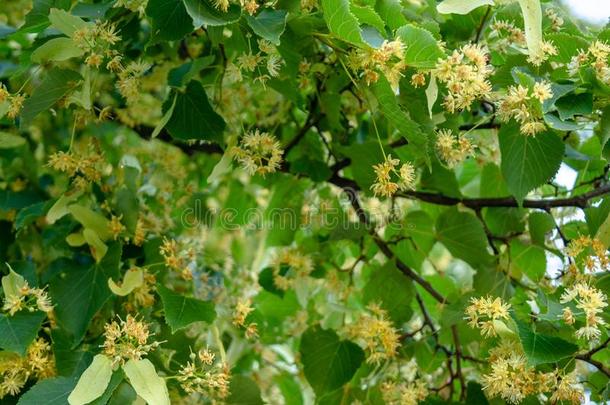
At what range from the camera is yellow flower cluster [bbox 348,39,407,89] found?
35.2 inches

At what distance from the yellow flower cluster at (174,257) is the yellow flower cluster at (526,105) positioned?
48 centimetres

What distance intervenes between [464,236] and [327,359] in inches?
11.0

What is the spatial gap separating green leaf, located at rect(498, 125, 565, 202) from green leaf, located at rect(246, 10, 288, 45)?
12.4 inches

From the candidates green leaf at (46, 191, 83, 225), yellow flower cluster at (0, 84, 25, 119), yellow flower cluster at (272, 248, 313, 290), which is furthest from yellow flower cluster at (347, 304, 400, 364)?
yellow flower cluster at (0, 84, 25, 119)

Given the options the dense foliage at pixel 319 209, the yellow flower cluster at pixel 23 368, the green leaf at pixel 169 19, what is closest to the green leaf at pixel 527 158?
the dense foliage at pixel 319 209

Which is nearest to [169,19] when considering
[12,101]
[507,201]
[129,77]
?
[129,77]

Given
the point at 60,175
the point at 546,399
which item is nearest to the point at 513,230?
the point at 546,399

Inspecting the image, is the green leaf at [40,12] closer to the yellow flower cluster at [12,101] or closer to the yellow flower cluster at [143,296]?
the yellow flower cluster at [12,101]

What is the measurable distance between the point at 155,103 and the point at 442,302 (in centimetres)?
80

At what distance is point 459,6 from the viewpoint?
0.93 m

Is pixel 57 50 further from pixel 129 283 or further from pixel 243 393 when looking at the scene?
pixel 243 393

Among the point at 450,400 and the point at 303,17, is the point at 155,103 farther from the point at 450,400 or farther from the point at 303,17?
the point at 450,400

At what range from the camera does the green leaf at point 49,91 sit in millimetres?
1049

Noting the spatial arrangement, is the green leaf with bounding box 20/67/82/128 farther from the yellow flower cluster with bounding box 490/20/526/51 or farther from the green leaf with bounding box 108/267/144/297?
the yellow flower cluster with bounding box 490/20/526/51
